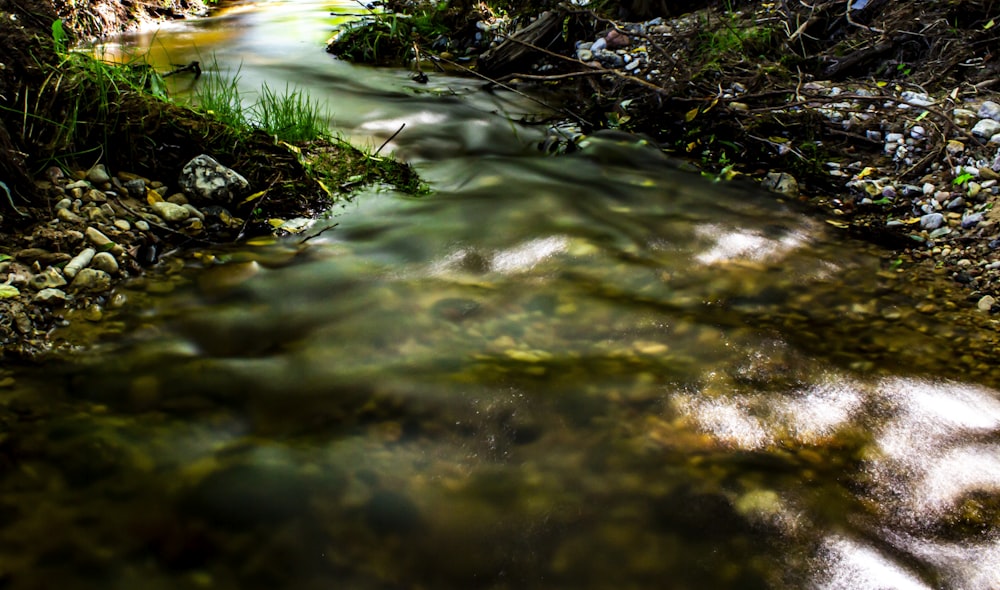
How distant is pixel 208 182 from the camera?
3.43m

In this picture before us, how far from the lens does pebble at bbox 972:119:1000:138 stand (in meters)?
3.95

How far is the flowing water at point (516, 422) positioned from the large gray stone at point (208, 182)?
0.42 metres

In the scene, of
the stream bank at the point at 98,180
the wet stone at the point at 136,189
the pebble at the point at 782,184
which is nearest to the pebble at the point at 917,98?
the pebble at the point at 782,184

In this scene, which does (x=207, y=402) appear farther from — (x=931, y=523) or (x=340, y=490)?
(x=931, y=523)

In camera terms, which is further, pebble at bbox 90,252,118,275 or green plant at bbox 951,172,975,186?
green plant at bbox 951,172,975,186

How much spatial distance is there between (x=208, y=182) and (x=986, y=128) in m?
4.46

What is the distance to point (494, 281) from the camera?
3064mm

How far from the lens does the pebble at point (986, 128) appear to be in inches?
155

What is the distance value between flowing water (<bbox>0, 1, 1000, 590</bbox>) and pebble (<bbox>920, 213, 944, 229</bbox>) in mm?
446

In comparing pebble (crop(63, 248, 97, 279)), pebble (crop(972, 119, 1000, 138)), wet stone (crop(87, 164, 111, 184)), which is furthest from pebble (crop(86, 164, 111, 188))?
pebble (crop(972, 119, 1000, 138))

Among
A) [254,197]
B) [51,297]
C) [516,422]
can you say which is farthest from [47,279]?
[516,422]

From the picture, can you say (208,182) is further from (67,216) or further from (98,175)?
(67,216)

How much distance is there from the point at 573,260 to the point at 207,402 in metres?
1.79

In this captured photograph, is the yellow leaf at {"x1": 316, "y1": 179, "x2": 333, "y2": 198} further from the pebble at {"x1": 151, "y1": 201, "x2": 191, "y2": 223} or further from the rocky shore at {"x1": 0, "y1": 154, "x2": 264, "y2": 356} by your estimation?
the pebble at {"x1": 151, "y1": 201, "x2": 191, "y2": 223}
